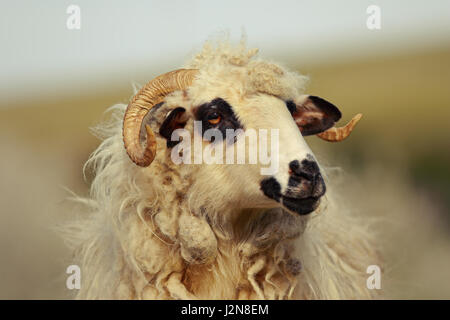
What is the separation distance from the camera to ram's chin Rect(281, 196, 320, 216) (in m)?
3.79

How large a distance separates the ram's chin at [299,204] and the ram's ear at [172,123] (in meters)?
0.89

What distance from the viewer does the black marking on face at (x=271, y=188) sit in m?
3.82

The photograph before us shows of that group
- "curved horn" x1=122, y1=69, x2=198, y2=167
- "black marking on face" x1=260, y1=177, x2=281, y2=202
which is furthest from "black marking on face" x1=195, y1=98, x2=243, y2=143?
"black marking on face" x1=260, y1=177, x2=281, y2=202

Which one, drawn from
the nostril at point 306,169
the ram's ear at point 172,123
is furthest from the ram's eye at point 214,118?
the nostril at point 306,169

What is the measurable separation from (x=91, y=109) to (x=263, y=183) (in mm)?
33090

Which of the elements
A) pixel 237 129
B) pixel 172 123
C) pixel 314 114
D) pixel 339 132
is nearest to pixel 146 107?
pixel 172 123

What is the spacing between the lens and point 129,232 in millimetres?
4227

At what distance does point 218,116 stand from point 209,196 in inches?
21.0

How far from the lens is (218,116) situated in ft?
13.4

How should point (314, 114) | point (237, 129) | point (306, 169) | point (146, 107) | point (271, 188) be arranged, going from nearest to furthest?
point (306, 169), point (271, 188), point (237, 129), point (146, 107), point (314, 114)

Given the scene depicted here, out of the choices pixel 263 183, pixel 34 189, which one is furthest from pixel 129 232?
pixel 34 189

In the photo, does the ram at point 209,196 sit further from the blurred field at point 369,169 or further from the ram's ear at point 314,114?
the blurred field at point 369,169

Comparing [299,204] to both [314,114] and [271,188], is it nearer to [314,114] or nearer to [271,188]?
[271,188]

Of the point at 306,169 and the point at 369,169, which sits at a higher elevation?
the point at 306,169
